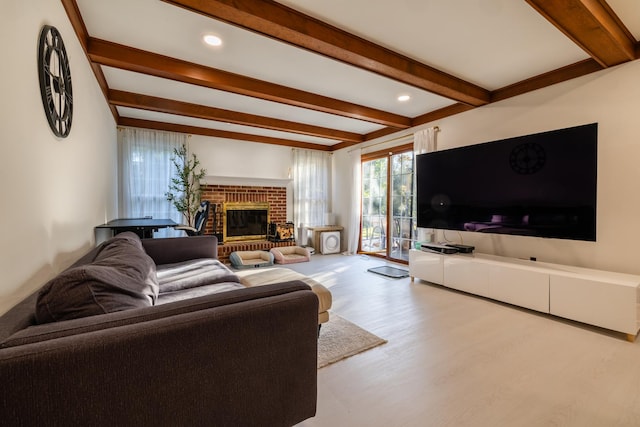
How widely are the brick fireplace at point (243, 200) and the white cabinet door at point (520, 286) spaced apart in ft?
12.1

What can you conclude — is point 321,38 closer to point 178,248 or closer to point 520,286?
point 178,248

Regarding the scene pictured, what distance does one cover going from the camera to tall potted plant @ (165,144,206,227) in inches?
183

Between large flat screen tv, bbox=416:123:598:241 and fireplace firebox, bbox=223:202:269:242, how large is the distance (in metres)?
Result: 3.15

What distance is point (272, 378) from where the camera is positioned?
1075 mm

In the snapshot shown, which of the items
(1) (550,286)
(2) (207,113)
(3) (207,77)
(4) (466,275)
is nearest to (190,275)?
(3) (207,77)

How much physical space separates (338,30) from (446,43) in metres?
0.96

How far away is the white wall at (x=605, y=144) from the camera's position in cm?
249

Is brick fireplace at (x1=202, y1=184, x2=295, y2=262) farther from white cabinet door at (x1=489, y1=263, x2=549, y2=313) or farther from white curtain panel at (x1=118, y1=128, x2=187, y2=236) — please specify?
white cabinet door at (x1=489, y1=263, x2=549, y2=313)

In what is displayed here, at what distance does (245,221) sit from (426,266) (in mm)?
3451

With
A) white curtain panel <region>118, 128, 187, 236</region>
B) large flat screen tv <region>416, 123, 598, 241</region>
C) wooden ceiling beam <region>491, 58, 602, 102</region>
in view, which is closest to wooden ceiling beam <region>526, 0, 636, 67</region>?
wooden ceiling beam <region>491, 58, 602, 102</region>

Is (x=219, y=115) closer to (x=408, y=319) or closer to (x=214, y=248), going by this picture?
(x=214, y=248)

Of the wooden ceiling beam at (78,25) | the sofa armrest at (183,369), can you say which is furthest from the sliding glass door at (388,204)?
the wooden ceiling beam at (78,25)

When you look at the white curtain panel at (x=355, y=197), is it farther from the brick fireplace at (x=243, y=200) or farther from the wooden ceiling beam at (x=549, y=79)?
the wooden ceiling beam at (x=549, y=79)

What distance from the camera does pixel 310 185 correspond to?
20.2 feet
